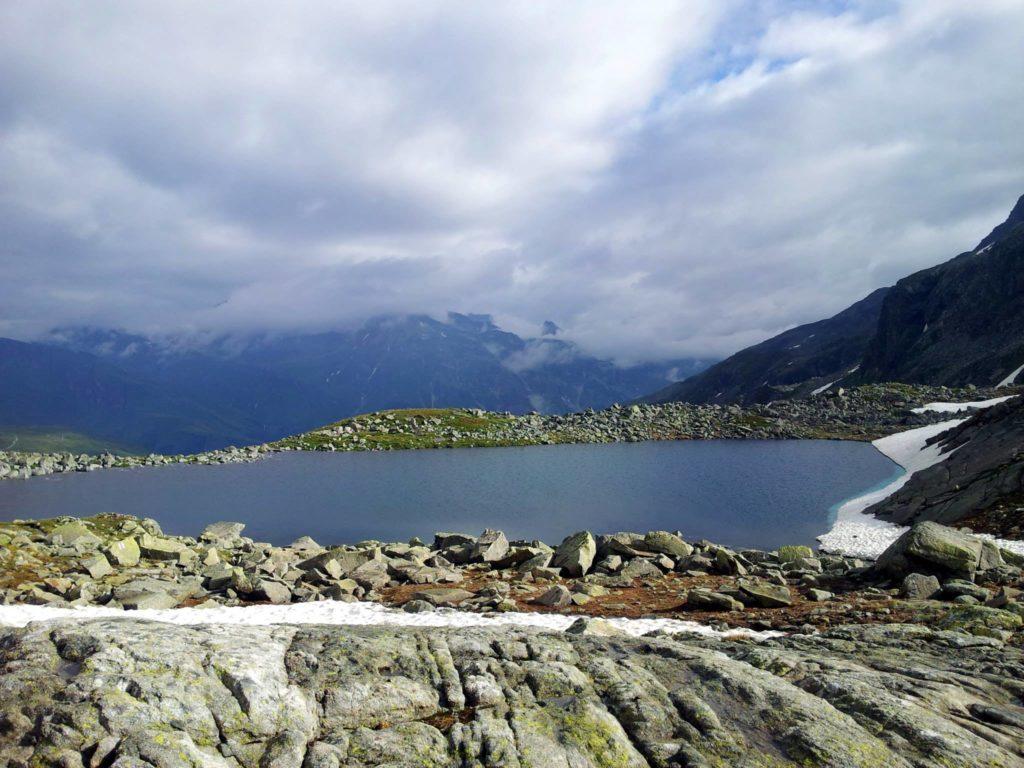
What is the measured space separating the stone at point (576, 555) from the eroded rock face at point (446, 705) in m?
22.1

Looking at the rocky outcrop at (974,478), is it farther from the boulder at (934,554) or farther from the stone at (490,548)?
the stone at (490,548)

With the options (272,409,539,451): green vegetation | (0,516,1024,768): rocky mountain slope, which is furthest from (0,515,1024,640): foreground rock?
(272,409,539,451): green vegetation

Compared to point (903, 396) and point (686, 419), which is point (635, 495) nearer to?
point (686, 419)

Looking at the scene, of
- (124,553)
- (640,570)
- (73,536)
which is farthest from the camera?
(73,536)

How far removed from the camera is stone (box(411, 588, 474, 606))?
27.1 metres

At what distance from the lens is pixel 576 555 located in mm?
33844

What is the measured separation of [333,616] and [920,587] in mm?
23829

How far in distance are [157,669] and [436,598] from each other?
19.7 meters

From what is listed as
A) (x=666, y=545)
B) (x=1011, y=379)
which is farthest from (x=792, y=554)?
(x=1011, y=379)

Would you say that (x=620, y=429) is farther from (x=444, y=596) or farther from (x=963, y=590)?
(x=963, y=590)

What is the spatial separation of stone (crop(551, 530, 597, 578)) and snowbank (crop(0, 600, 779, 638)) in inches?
376

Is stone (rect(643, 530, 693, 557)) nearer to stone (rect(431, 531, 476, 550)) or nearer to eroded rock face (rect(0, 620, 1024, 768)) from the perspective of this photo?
stone (rect(431, 531, 476, 550))

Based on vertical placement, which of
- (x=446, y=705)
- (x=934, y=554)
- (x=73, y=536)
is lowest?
(x=73, y=536)

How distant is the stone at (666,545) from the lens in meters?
36.3
